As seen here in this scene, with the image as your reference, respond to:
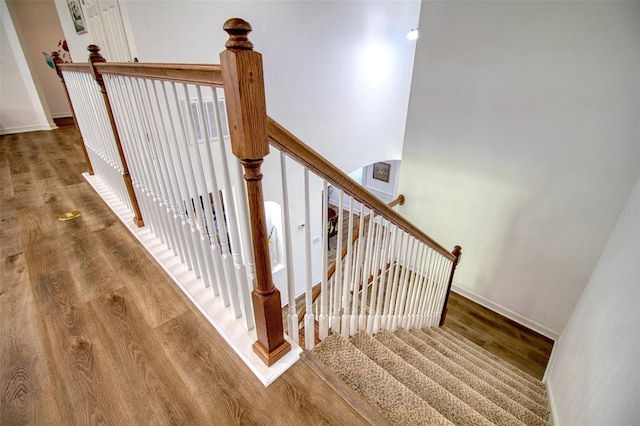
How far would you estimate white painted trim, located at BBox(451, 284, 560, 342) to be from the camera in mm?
3399

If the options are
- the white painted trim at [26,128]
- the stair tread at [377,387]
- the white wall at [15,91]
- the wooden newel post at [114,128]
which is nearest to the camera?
the stair tread at [377,387]

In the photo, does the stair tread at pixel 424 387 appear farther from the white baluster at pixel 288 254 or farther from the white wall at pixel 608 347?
the white wall at pixel 608 347

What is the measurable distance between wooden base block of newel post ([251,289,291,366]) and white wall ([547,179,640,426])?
140 centimetres

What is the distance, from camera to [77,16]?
11.4 feet

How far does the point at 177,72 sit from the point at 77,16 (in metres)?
3.96

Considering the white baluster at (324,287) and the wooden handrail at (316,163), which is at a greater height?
the wooden handrail at (316,163)

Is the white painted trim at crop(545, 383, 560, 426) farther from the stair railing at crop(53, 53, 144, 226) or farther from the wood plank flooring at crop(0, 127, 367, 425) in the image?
the stair railing at crop(53, 53, 144, 226)

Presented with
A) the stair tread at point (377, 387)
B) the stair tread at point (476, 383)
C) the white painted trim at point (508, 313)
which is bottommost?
the white painted trim at point (508, 313)

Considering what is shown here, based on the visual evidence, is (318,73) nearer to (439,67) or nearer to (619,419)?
(439,67)

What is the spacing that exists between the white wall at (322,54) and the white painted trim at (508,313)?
269 cm

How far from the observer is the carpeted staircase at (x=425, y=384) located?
3.83 ft

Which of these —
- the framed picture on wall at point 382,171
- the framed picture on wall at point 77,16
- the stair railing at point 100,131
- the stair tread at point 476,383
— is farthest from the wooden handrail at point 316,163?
the framed picture on wall at point 382,171

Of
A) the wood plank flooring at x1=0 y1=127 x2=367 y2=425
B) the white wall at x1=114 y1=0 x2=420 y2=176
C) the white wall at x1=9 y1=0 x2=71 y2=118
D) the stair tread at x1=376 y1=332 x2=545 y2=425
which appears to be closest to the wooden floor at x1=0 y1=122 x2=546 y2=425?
the wood plank flooring at x1=0 y1=127 x2=367 y2=425

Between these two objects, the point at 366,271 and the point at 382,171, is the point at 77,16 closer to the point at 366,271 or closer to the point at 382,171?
the point at 366,271
